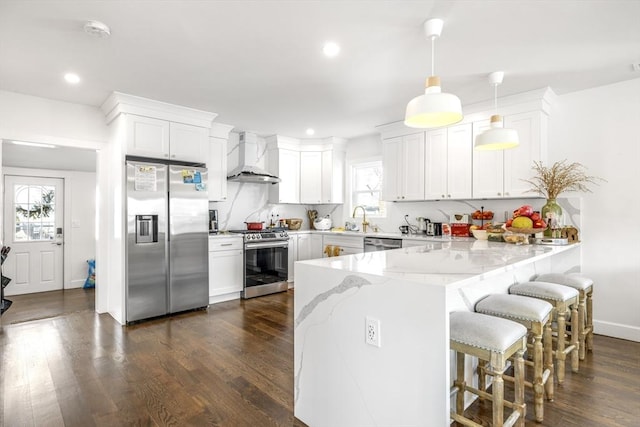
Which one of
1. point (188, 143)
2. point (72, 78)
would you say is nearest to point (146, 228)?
point (188, 143)

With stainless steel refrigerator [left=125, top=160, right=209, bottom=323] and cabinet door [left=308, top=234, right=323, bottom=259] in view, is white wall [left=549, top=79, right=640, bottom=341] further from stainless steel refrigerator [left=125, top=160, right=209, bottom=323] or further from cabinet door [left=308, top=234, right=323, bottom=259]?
stainless steel refrigerator [left=125, top=160, right=209, bottom=323]

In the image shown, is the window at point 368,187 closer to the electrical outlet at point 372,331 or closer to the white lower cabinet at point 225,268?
the white lower cabinet at point 225,268

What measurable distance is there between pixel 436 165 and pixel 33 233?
21.4 ft

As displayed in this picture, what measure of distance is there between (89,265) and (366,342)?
6.08m

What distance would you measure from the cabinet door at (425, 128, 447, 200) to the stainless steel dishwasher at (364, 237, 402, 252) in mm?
744

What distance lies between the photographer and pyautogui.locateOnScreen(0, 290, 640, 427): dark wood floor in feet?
6.72

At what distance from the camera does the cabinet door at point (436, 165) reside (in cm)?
430

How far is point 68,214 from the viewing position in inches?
232

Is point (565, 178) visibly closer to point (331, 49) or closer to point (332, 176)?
point (331, 49)

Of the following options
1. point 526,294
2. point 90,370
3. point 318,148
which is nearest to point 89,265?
point 90,370

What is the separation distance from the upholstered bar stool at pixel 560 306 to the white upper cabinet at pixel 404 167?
2195mm

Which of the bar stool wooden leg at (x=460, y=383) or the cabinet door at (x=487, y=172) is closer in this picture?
the bar stool wooden leg at (x=460, y=383)

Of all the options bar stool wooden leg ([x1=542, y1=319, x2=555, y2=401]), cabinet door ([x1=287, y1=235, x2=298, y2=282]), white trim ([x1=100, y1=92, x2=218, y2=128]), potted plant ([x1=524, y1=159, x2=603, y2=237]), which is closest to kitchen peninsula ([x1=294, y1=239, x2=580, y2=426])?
bar stool wooden leg ([x1=542, y1=319, x2=555, y2=401])

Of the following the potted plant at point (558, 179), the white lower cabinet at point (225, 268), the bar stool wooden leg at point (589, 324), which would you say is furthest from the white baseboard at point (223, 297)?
the bar stool wooden leg at point (589, 324)
